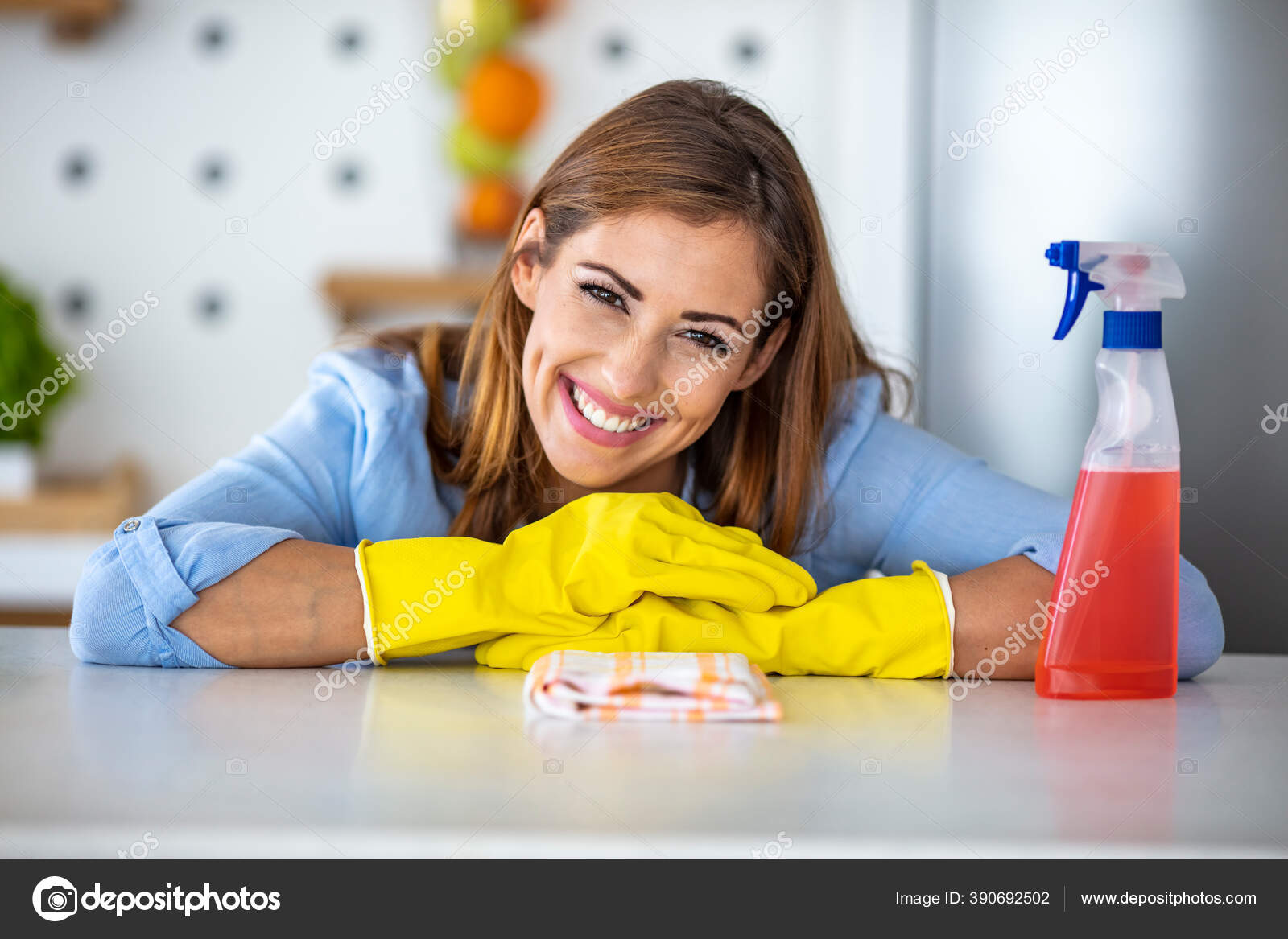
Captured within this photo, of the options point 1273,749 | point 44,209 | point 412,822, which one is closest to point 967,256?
point 1273,749

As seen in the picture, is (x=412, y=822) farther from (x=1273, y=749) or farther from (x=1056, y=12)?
(x=1056, y=12)

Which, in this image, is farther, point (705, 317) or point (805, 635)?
point (705, 317)

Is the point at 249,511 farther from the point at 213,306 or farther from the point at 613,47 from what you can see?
the point at 613,47

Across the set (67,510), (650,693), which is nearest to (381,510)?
(650,693)

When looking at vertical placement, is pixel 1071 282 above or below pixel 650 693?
above

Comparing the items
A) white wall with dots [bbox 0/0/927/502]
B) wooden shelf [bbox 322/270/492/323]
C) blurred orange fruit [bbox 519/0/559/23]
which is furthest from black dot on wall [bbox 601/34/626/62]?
wooden shelf [bbox 322/270/492/323]

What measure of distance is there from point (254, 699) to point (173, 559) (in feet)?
0.53

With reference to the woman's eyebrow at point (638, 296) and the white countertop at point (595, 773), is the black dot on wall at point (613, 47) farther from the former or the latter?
the white countertop at point (595, 773)

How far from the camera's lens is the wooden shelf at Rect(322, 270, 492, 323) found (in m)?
2.34

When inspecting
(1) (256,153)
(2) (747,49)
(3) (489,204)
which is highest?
(2) (747,49)

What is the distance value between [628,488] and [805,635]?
40cm

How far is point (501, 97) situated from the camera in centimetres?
235
